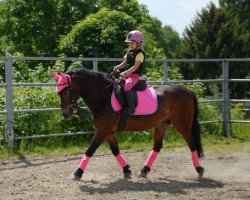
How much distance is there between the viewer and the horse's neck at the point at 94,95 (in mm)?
7207

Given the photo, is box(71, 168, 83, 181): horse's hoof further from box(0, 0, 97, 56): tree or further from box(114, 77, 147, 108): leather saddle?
box(0, 0, 97, 56): tree

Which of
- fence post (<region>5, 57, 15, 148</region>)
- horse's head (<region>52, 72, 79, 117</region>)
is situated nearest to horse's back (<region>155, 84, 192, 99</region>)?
horse's head (<region>52, 72, 79, 117</region>)

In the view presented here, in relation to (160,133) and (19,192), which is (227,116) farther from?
(19,192)

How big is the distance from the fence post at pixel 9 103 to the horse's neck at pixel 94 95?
2528 millimetres

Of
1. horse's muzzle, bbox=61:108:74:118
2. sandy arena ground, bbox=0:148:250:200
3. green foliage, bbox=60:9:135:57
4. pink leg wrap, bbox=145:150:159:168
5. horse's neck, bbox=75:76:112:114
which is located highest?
green foliage, bbox=60:9:135:57

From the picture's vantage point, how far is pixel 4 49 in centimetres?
2459

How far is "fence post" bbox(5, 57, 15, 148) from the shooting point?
9219 millimetres

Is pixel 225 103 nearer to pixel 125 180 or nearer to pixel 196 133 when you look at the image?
pixel 196 133

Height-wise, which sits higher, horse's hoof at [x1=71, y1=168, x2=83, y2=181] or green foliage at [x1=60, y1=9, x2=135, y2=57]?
green foliage at [x1=60, y1=9, x2=135, y2=57]

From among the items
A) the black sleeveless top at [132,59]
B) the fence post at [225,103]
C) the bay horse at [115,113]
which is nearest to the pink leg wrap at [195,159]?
the bay horse at [115,113]

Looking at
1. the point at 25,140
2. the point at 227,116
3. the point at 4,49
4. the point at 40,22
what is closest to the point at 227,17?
the point at 40,22

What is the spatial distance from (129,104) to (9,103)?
3.01m

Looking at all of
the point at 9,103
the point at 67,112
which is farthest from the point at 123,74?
the point at 9,103

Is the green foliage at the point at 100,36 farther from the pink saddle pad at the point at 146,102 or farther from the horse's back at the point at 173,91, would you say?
the pink saddle pad at the point at 146,102
